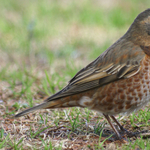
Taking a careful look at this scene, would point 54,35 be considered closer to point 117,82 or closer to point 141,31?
point 141,31

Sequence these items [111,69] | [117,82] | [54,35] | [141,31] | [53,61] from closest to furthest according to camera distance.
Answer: [117,82]
[111,69]
[141,31]
[53,61]
[54,35]

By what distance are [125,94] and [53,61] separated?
4095mm

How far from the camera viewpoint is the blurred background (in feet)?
22.9

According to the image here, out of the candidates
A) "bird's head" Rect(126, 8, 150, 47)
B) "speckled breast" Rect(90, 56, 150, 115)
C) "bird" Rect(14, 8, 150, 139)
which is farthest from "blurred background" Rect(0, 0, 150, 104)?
"bird's head" Rect(126, 8, 150, 47)

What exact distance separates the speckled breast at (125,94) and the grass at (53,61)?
1.42ft

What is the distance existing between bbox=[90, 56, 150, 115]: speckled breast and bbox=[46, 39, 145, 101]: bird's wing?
0.28 ft

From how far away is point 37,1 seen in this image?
1201 centimetres

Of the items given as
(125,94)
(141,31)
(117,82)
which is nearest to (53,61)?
(141,31)

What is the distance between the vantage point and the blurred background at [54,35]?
6.98m

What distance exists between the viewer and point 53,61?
797 centimetres

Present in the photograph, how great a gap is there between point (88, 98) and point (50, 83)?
1.92 m

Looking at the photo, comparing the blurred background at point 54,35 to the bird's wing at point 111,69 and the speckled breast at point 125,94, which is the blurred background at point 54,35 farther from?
the speckled breast at point 125,94

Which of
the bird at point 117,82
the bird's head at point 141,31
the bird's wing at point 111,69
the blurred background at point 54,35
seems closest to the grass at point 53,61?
the blurred background at point 54,35

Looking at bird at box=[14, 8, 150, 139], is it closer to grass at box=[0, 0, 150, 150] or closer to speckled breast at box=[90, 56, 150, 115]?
speckled breast at box=[90, 56, 150, 115]
